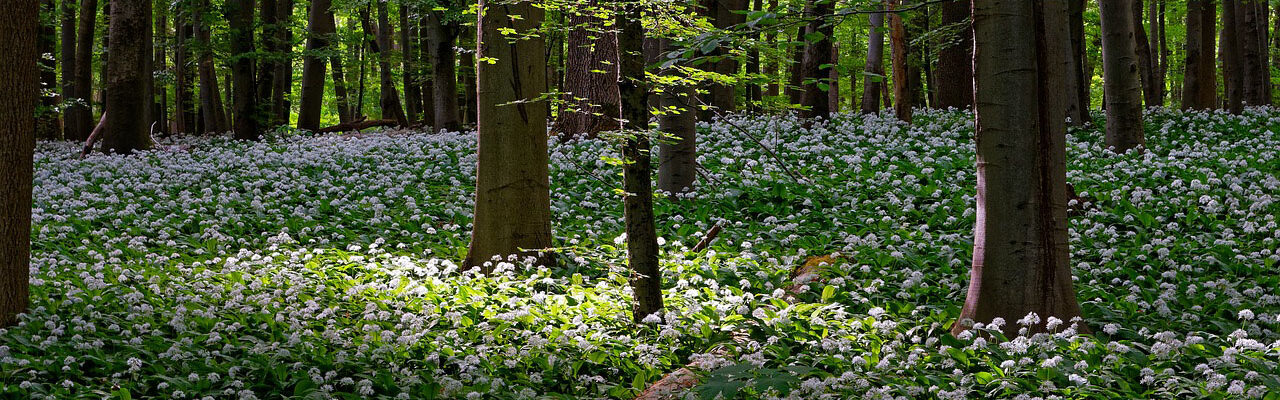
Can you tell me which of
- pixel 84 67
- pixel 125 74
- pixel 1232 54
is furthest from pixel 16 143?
pixel 1232 54

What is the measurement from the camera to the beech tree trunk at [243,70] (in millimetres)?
16938

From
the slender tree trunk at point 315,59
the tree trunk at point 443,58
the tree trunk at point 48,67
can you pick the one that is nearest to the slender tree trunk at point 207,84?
the slender tree trunk at point 315,59

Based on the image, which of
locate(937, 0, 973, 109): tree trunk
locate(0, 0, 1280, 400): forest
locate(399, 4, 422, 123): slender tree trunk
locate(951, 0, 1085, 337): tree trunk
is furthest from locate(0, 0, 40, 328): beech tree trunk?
locate(399, 4, 422, 123): slender tree trunk

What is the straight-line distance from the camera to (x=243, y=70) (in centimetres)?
1695

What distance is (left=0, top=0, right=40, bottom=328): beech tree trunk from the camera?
18.0ft

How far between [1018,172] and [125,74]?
13922mm

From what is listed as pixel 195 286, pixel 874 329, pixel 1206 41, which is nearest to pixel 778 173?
pixel 874 329

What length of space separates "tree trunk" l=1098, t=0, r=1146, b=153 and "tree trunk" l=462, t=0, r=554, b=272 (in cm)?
833

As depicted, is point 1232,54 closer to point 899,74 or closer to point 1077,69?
point 1077,69

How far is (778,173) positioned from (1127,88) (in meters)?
5.08

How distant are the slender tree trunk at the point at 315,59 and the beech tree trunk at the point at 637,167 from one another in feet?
42.5

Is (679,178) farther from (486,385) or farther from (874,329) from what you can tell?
(486,385)

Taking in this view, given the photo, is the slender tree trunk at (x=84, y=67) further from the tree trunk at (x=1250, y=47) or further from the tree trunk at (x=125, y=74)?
the tree trunk at (x=1250, y=47)

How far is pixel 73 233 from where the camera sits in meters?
8.78
